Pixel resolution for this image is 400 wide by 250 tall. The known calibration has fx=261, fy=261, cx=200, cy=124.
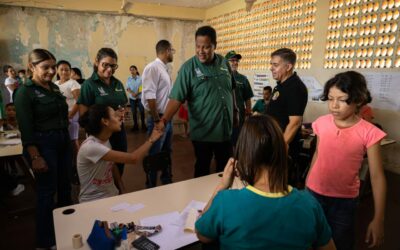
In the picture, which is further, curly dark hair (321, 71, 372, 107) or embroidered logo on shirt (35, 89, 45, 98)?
embroidered logo on shirt (35, 89, 45, 98)

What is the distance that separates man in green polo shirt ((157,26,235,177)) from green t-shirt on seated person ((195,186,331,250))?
1375mm

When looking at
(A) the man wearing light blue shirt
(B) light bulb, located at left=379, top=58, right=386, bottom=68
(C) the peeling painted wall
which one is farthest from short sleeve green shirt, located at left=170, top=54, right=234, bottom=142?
(C) the peeling painted wall

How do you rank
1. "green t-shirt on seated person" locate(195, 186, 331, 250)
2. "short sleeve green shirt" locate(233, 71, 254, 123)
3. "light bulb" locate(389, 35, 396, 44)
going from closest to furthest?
"green t-shirt on seated person" locate(195, 186, 331, 250), "light bulb" locate(389, 35, 396, 44), "short sleeve green shirt" locate(233, 71, 254, 123)

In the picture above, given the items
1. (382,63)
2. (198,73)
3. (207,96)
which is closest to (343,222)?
(207,96)

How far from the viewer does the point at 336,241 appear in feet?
4.59

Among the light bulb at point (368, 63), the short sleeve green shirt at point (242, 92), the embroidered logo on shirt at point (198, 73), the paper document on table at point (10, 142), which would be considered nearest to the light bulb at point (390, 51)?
the light bulb at point (368, 63)

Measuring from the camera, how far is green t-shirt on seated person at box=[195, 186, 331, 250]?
0.76 metres

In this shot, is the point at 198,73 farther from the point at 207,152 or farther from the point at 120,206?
the point at 120,206

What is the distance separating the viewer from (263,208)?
0.76 meters

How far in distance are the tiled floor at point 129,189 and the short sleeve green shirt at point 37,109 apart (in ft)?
3.54

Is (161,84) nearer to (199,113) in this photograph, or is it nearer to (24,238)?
(199,113)

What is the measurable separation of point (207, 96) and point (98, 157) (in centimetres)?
97

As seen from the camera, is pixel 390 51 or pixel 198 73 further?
pixel 390 51

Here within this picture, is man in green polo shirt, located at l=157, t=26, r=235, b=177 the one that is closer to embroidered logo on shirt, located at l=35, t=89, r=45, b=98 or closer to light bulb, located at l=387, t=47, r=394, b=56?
embroidered logo on shirt, located at l=35, t=89, r=45, b=98
